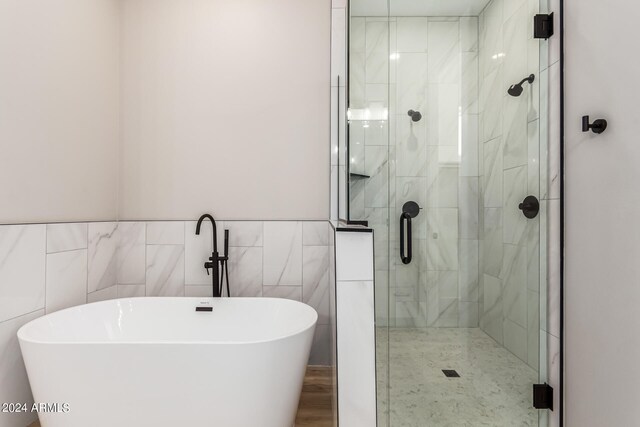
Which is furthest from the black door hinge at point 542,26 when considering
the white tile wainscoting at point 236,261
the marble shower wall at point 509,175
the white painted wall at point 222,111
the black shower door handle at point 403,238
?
the white tile wainscoting at point 236,261

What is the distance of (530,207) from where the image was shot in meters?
1.46

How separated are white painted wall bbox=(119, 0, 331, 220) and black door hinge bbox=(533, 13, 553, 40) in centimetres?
120

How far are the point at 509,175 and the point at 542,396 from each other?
3.10 ft

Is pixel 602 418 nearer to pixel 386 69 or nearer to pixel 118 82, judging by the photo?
pixel 386 69

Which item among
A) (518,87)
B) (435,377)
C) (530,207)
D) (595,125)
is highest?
(518,87)

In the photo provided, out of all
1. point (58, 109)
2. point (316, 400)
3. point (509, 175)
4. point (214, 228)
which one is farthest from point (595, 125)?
point (58, 109)

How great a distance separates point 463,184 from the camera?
1.33 metres

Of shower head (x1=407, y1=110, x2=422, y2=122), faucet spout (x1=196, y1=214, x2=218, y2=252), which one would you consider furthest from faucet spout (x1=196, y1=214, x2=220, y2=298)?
shower head (x1=407, y1=110, x2=422, y2=122)

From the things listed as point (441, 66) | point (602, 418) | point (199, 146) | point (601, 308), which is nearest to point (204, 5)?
point (199, 146)

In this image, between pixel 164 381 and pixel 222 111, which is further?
pixel 222 111

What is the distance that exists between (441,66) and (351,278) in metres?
0.88

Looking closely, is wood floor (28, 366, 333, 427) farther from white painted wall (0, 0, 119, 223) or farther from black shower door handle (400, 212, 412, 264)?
white painted wall (0, 0, 119, 223)

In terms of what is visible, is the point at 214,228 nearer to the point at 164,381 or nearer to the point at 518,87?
the point at 164,381

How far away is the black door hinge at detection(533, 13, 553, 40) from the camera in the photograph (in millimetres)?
1459
